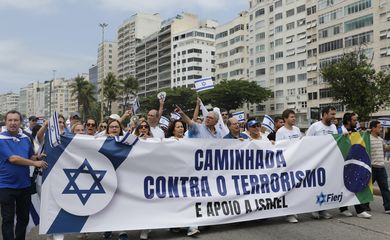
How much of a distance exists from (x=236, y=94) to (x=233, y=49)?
66.8 ft

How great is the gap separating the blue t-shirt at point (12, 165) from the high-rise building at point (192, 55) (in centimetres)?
10206

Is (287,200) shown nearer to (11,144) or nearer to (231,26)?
(11,144)

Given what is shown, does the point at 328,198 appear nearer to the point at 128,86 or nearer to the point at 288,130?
the point at 288,130

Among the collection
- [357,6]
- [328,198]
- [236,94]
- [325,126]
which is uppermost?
[357,6]

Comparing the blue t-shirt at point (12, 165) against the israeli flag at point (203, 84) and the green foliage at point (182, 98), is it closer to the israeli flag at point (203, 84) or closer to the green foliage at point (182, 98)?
the israeli flag at point (203, 84)

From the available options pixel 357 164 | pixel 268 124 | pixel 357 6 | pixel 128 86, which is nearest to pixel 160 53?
pixel 128 86

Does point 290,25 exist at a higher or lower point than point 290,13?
lower

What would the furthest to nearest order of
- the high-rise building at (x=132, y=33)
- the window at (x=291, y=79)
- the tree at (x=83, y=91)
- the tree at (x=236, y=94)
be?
1. the high-rise building at (x=132, y=33)
2. the tree at (x=83, y=91)
3. the window at (x=291, y=79)
4. the tree at (x=236, y=94)

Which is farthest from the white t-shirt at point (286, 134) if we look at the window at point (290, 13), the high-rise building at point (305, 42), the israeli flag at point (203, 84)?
the window at point (290, 13)

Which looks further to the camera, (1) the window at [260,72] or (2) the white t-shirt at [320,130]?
(1) the window at [260,72]

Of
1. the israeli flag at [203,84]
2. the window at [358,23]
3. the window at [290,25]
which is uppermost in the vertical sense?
the window at [290,25]

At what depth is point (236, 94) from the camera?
72.4m

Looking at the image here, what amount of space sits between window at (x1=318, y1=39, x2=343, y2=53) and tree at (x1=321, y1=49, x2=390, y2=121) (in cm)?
2662

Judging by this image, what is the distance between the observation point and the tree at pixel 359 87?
3219 cm
